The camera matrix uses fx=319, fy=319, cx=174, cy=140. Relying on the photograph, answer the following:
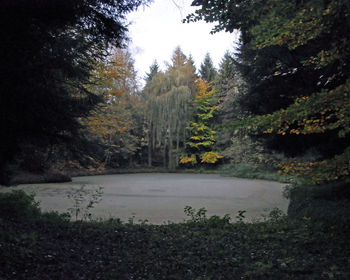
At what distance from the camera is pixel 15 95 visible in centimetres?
278

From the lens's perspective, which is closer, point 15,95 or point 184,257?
point 15,95

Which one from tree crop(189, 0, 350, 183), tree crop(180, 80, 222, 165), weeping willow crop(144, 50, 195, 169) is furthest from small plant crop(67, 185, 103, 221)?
tree crop(180, 80, 222, 165)

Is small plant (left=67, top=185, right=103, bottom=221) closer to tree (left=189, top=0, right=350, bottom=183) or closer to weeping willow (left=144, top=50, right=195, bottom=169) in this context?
tree (left=189, top=0, right=350, bottom=183)

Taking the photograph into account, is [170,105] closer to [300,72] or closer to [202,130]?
[202,130]

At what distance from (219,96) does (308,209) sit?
18.9m

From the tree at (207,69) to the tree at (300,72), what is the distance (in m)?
20.4

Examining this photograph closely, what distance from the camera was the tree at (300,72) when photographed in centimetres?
243

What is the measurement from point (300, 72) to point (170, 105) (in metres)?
14.5

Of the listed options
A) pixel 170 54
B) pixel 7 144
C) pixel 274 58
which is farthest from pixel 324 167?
pixel 170 54

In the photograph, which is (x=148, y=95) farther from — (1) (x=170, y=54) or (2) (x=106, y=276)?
(2) (x=106, y=276)

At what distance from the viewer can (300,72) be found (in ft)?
18.6

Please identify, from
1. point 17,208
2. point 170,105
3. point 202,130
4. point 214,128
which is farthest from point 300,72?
point 202,130

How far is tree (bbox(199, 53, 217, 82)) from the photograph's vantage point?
27.1m

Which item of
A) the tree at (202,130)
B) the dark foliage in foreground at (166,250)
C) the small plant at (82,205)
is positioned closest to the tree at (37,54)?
the dark foliage in foreground at (166,250)
